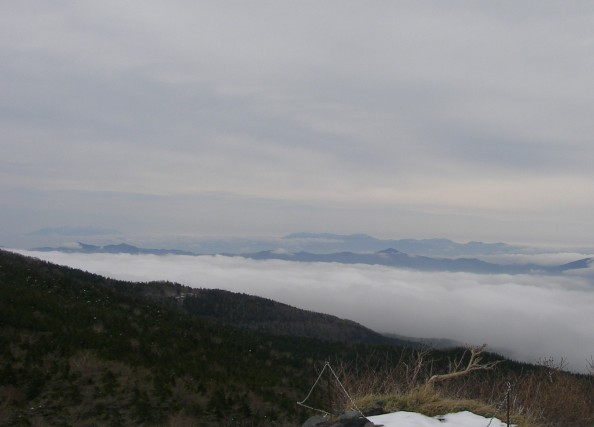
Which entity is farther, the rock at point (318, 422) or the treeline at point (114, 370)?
the treeline at point (114, 370)

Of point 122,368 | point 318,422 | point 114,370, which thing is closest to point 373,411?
point 318,422

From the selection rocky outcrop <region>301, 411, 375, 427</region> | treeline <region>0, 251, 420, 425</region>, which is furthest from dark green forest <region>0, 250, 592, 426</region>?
rocky outcrop <region>301, 411, 375, 427</region>

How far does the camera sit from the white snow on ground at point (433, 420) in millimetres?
10023

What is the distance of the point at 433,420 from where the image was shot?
1038cm

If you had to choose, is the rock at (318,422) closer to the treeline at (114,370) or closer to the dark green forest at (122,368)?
the dark green forest at (122,368)

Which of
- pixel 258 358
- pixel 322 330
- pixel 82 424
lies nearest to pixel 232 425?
pixel 82 424

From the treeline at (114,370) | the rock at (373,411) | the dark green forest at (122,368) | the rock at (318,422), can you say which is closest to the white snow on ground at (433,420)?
the rock at (373,411)

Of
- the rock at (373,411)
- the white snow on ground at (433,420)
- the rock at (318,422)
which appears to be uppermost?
the white snow on ground at (433,420)

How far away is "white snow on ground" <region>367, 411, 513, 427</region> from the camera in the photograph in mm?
10023

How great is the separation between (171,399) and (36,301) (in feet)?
51.1

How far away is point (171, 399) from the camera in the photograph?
2878 cm

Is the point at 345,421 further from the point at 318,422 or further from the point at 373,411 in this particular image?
the point at 373,411

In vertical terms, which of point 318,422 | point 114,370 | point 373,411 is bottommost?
point 114,370

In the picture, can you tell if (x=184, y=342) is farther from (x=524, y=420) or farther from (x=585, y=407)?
(x=524, y=420)
